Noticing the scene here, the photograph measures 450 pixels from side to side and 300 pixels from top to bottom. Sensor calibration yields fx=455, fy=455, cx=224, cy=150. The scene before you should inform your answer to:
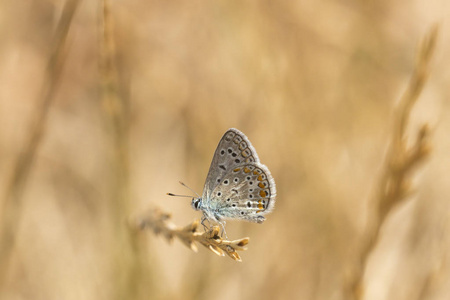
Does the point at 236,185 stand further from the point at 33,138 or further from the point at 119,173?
the point at 33,138

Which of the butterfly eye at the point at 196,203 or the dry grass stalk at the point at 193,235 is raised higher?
the dry grass stalk at the point at 193,235

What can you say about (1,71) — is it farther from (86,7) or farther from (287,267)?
(287,267)

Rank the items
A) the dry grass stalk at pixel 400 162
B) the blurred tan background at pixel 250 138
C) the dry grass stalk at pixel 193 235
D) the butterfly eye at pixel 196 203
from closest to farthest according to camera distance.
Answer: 1. the dry grass stalk at pixel 193 235
2. the dry grass stalk at pixel 400 162
3. the butterfly eye at pixel 196 203
4. the blurred tan background at pixel 250 138

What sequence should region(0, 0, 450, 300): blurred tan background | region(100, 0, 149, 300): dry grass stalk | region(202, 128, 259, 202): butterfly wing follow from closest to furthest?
region(100, 0, 149, 300): dry grass stalk < region(202, 128, 259, 202): butterfly wing < region(0, 0, 450, 300): blurred tan background

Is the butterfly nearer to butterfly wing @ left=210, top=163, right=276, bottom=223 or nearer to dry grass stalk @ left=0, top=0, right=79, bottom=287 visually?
butterfly wing @ left=210, top=163, right=276, bottom=223

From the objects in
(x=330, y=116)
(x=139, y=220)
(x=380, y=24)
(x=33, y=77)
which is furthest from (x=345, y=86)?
(x=33, y=77)

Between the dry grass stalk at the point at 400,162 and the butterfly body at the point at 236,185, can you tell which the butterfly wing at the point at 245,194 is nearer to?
the butterfly body at the point at 236,185

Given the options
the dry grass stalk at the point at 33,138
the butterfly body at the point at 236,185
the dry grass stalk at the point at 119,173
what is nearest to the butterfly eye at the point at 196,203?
the butterfly body at the point at 236,185

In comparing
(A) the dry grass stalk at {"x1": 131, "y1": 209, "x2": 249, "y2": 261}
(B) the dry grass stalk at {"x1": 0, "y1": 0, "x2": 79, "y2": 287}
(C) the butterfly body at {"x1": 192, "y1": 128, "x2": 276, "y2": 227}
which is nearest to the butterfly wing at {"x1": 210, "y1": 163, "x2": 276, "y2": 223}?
(C) the butterfly body at {"x1": 192, "y1": 128, "x2": 276, "y2": 227}
